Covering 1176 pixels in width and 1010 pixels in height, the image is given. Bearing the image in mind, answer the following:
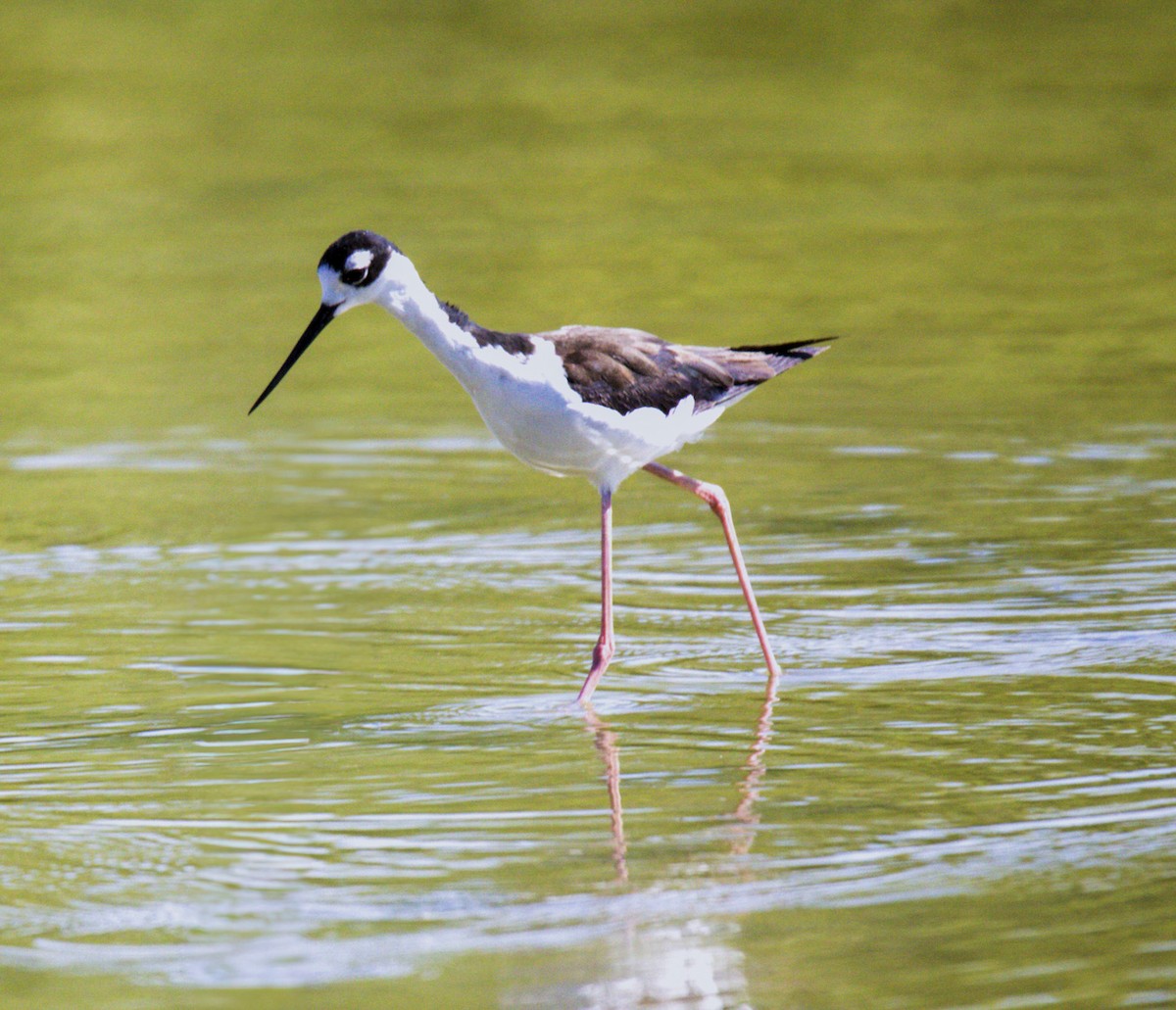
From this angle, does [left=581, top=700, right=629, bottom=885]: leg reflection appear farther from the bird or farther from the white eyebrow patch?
the white eyebrow patch

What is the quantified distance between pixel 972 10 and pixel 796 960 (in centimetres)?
2352

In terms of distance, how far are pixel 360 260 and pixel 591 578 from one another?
2.42m

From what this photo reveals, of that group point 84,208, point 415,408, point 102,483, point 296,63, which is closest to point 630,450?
point 102,483

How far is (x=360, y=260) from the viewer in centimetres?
737

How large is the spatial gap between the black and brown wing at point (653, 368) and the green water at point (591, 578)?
98cm

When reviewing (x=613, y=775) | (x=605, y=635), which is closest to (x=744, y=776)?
(x=613, y=775)

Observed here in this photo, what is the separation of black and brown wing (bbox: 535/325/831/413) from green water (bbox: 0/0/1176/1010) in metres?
0.98

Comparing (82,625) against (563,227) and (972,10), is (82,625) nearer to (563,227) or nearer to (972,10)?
(563,227)

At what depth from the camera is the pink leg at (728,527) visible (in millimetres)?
7828

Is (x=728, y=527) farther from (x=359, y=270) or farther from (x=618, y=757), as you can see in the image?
(x=359, y=270)

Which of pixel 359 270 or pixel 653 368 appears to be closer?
pixel 359 270

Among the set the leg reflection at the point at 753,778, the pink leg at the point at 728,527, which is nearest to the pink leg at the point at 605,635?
the pink leg at the point at 728,527

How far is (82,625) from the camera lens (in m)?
8.82

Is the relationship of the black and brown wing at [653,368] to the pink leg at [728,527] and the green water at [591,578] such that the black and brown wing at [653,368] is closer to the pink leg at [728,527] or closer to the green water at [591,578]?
the pink leg at [728,527]
